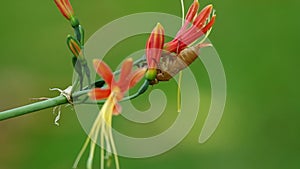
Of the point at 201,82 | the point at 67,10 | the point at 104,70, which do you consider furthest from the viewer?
the point at 201,82

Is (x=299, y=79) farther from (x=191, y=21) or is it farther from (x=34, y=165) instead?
(x=191, y=21)

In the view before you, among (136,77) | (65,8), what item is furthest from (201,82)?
(136,77)

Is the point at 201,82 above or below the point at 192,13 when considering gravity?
above

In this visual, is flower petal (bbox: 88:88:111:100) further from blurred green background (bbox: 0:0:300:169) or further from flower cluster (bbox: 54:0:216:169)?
blurred green background (bbox: 0:0:300:169)

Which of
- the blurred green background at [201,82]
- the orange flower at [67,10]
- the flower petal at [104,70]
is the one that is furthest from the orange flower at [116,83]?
the blurred green background at [201,82]

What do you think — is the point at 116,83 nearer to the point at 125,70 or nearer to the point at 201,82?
the point at 125,70
